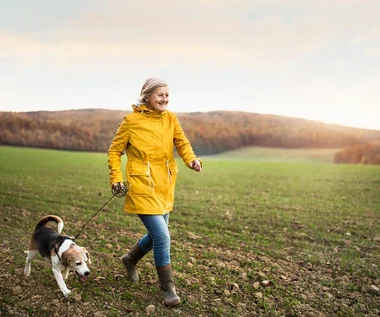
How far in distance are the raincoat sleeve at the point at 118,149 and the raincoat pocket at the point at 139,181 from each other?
5.0 inches

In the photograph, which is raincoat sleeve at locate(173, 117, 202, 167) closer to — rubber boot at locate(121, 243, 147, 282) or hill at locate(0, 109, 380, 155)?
rubber boot at locate(121, 243, 147, 282)

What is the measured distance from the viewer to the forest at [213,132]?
1658 cm

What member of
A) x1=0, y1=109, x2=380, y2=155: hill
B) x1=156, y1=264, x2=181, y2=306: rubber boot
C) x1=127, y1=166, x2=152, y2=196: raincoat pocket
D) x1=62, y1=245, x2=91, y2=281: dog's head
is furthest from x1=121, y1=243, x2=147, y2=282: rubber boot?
x1=0, y1=109, x2=380, y2=155: hill

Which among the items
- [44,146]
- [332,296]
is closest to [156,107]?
[332,296]

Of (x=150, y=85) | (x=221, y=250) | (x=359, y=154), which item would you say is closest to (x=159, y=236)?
(x=150, y=85)

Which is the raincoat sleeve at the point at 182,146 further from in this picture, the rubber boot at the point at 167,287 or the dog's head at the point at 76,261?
the dog's head at the point at 76,261

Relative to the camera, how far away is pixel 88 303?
4.14 m

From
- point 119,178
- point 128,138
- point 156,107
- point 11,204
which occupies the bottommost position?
point 11,204

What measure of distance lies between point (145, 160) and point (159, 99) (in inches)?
23.3

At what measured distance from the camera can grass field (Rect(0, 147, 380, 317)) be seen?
423cm

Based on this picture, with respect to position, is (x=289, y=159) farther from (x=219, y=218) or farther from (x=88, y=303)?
(x=88, y=303)

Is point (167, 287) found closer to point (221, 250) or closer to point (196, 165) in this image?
point (196, 165)

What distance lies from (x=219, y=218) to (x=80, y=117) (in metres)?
12.7

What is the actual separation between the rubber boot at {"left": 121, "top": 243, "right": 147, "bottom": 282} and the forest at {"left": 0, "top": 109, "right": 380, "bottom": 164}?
1172cm
